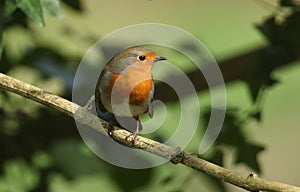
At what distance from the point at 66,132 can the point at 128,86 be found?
1.29 meters

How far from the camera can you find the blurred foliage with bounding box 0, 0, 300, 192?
10.5 ft

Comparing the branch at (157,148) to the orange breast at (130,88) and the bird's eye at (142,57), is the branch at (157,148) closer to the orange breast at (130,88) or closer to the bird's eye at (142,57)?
the orange breast at (130,88)

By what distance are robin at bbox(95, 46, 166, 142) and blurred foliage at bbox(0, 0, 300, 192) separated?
19.2 inches

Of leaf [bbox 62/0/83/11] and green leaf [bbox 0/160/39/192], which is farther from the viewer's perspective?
green leaf [bbox 0/160/39/192]

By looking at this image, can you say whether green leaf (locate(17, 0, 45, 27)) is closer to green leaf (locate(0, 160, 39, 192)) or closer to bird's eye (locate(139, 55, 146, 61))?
bird's eye (locate(139, 55, 146, 61))

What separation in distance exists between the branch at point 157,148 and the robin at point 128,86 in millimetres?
68

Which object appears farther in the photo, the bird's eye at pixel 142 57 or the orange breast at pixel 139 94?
the bird's eye at pixel 142 57

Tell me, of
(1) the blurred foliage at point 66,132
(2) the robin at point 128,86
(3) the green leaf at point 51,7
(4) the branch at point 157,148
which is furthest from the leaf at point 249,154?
(3) the green leaf at point 51,7

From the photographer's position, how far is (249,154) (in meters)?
3.18

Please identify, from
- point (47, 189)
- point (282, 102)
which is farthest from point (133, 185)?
point (282, 102)

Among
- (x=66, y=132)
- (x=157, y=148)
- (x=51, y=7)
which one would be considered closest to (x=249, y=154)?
(x=157, y=148)

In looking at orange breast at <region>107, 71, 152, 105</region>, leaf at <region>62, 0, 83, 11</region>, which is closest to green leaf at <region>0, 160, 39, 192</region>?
leaf at <region>62, 0, 83, 11</region>

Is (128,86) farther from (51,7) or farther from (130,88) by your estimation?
(51,7)

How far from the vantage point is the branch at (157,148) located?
2.37 m
